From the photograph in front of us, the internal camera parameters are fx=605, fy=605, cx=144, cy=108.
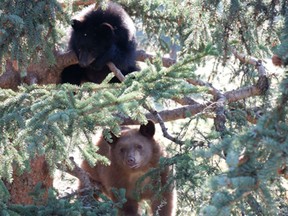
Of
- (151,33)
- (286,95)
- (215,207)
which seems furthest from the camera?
(151,33)

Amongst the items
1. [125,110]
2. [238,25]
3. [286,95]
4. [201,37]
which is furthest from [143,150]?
[286,95]

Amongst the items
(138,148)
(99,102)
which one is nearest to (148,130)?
(138,148)

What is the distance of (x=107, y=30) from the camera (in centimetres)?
760

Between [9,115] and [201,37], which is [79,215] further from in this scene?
[201,37]

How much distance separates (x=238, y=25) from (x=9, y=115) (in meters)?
2.06

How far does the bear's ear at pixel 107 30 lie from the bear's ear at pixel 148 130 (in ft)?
4.64

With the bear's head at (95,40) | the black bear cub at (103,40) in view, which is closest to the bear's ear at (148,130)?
the black bear cub at (103,40)

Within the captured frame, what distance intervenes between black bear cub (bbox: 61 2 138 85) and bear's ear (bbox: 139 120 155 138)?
93 cm

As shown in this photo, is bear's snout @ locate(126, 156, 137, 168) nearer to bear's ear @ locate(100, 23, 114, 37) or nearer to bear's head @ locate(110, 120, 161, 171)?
bear's head @ locate(110, 120, 161, 171)

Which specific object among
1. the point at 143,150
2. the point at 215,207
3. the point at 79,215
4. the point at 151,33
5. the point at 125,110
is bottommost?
the point at 215,207

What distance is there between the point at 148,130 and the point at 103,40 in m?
1.42

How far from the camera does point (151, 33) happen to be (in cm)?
841

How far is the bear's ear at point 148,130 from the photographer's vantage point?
6.87m

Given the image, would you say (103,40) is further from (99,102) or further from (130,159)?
(99,102)
